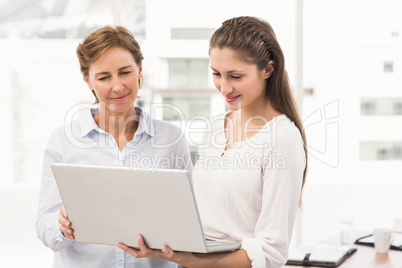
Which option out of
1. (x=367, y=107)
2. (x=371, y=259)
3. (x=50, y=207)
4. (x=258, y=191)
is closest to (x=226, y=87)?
(x=258, y=191)

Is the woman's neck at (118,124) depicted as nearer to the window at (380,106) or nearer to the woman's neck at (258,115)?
the woman's neck at (258,115)

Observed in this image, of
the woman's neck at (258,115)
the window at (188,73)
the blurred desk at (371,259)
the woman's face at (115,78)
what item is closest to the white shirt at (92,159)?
the woman's face at (115,78)

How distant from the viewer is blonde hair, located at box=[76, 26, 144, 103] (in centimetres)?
175

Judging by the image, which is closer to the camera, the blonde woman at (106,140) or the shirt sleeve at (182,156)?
the blonde woman at (106,140)

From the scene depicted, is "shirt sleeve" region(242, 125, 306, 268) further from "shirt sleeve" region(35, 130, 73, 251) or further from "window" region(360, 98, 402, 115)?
"window" region(360, 98, 402, 115)

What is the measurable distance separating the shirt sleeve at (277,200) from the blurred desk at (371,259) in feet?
2.95

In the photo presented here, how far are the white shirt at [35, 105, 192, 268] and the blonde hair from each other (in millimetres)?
208

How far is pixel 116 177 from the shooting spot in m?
1.37

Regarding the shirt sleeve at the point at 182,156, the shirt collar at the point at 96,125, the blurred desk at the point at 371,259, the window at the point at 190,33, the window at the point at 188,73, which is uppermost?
the window at the point at 190,33

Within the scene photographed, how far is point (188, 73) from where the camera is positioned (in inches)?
174

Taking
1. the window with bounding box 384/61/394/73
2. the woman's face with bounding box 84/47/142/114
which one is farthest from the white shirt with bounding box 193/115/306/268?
the window with bounding box 384/61/394/73

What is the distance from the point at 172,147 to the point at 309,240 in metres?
3.08

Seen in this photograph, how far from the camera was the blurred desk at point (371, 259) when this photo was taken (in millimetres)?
2330

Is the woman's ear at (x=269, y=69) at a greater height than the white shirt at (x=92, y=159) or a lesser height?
greater
